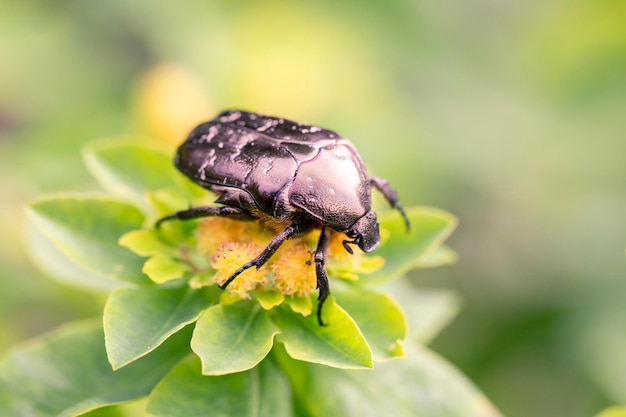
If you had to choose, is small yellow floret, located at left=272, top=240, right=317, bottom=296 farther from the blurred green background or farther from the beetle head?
the blurred green background

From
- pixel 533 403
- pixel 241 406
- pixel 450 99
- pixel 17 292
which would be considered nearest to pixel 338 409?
pixel 241 406

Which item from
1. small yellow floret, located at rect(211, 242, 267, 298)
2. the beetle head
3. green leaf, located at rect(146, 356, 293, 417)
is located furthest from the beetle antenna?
green leaf, located at rect(146, 356, 293, 417)

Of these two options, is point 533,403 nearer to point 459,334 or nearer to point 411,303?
point 459,334

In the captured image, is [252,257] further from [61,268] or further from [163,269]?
[61,268]

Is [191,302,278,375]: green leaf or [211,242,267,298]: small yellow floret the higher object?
[211,242,267,298]: small yellow floret

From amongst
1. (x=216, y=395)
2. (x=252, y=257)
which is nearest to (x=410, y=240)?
(x=252, y=257)

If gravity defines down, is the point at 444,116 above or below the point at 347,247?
below
